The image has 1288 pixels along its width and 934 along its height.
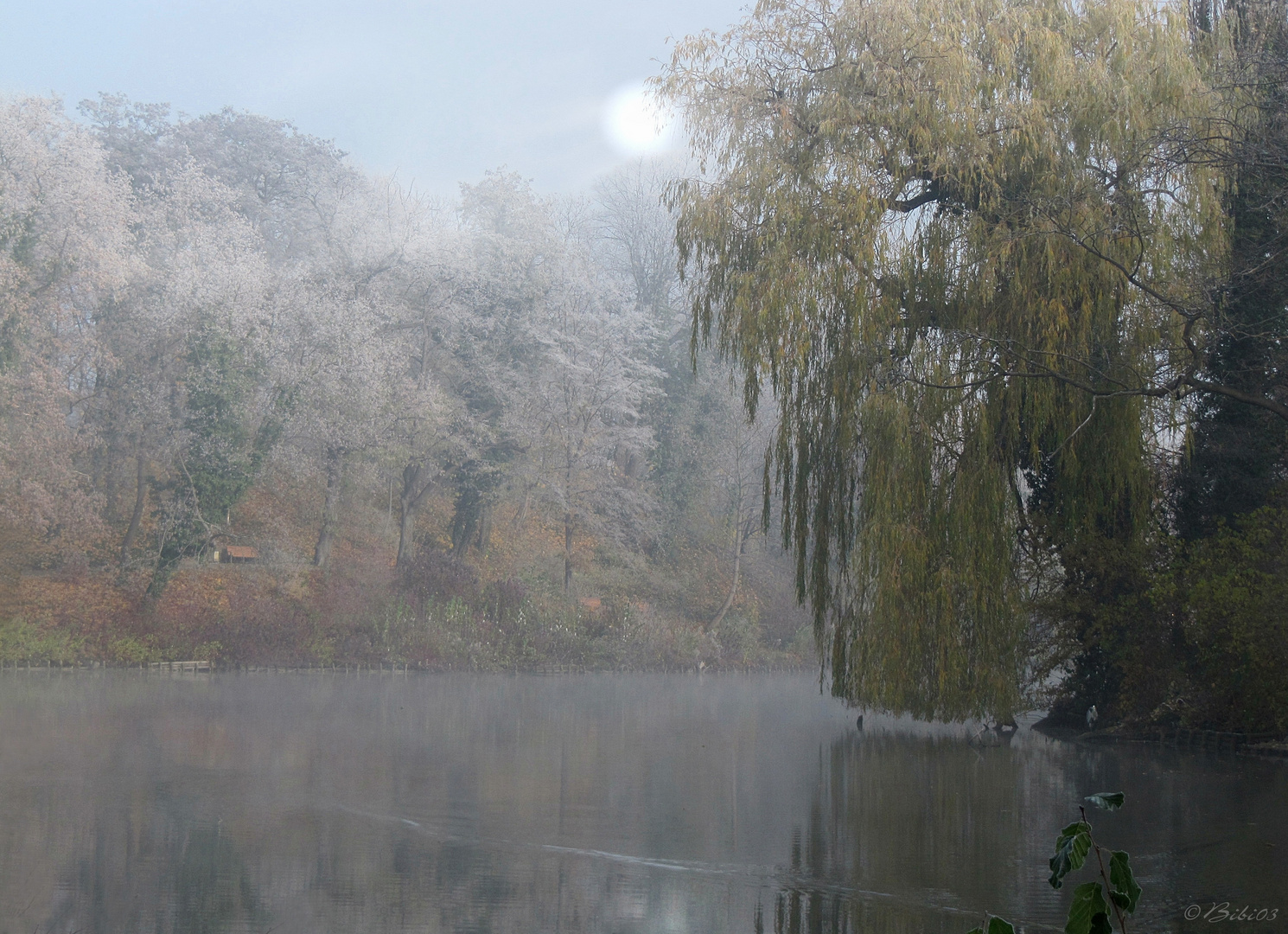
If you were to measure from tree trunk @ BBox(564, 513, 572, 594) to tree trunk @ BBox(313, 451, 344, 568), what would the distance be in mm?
6381

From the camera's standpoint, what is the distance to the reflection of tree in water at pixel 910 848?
6.57m

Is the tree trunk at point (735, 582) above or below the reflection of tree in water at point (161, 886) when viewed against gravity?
above

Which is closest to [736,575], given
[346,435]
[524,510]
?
[524,510]

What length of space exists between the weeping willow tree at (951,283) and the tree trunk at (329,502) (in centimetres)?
1788

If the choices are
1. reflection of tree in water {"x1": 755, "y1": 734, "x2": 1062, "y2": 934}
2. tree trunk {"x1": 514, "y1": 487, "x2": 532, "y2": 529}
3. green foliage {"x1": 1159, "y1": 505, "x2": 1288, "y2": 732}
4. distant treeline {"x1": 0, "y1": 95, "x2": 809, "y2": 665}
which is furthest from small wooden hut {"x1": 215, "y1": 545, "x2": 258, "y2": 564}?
green foliage {"x1": 1159, "y1": 505, "x2": 1288, "y2": 732}

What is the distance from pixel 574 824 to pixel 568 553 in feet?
77.0

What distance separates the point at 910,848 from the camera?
841 centimetres

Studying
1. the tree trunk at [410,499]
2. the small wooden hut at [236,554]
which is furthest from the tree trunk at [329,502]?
the tree trunk at [410,499]

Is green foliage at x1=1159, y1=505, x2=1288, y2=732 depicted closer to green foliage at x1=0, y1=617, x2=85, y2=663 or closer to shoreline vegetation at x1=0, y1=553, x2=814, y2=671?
shoreline vegetation at x1=0, y1=553, x2=814, y2=671

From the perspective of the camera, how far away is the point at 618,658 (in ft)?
96.4

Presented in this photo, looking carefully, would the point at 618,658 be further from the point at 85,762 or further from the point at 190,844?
the point at 190,844

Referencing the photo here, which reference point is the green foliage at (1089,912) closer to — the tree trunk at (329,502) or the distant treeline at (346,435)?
the distant treeline at (346,435)

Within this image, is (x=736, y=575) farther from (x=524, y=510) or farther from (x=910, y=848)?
(x=910, y=848)

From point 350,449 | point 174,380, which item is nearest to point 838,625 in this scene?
point 350,449
